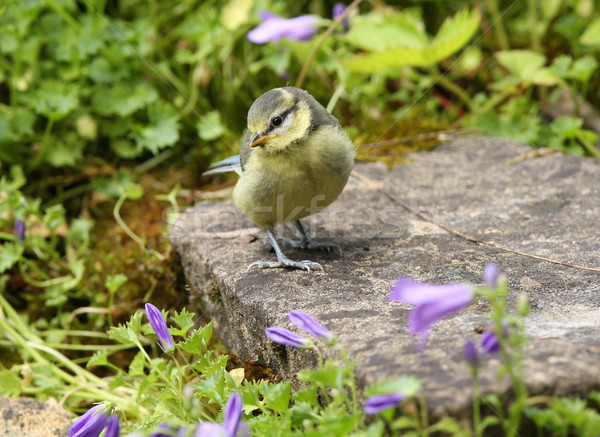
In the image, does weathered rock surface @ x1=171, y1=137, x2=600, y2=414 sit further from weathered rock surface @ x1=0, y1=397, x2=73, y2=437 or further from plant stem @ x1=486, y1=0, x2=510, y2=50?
plant stem @ x1=486, y1=0, x2=510, y2=50

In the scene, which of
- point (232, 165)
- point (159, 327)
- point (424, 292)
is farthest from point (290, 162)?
point (424, 292)

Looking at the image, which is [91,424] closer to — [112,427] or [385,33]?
[112,427]

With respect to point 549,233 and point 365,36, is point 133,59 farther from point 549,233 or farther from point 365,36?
point 549,233

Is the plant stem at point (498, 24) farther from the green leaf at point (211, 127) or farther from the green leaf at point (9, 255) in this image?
the green leaf at point (9, 255)

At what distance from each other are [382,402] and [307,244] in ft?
5.59

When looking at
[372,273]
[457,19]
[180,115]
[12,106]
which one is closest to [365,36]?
[457,19]

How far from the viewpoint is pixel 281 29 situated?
396 cm

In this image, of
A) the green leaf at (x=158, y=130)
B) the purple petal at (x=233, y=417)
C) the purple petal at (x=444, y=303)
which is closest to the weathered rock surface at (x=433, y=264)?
the purple petal at (x=444, y=303)

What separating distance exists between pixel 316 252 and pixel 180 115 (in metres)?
1.95

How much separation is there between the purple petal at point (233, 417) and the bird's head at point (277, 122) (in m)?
1.36

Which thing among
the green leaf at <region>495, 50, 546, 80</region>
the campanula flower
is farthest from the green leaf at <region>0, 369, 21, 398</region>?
the green leaf at <region>495, 50, 546, 80</region>

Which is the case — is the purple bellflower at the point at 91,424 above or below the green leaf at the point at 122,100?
below

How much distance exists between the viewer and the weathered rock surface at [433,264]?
5.45 feet

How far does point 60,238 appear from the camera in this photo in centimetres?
405
